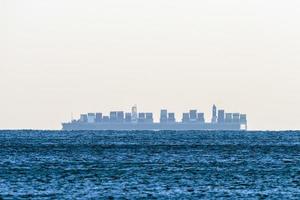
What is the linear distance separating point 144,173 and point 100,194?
20045 millimetres

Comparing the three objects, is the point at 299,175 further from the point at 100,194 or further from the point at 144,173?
the point at 100,194

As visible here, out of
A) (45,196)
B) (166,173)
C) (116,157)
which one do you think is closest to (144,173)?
(166,173)

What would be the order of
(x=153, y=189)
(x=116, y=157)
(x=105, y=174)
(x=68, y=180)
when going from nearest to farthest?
(x=153, y=189) < (x=68, y=180) < (x=105, y=174) < (x=116, y=157)

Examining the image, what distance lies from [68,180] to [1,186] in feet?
22.5

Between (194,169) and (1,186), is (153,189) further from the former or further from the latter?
(194,169)

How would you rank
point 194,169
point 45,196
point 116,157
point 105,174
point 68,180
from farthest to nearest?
point 116,157
point 194,169
point 105,174
point 68,180
point 45,196

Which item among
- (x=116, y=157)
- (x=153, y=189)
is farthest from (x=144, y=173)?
(x=116, y=157)

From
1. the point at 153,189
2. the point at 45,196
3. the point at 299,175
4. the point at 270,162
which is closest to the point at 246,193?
the point at 153,189

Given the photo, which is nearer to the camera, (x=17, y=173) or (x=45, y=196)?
(x=45, y=196)

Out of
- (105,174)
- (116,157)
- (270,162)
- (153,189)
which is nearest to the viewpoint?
(153,189)

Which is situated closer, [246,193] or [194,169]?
[246,193]

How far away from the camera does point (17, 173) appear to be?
296ft

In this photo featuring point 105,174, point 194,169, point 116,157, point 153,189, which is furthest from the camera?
point 116,157

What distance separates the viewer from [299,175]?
9112 centimetres
